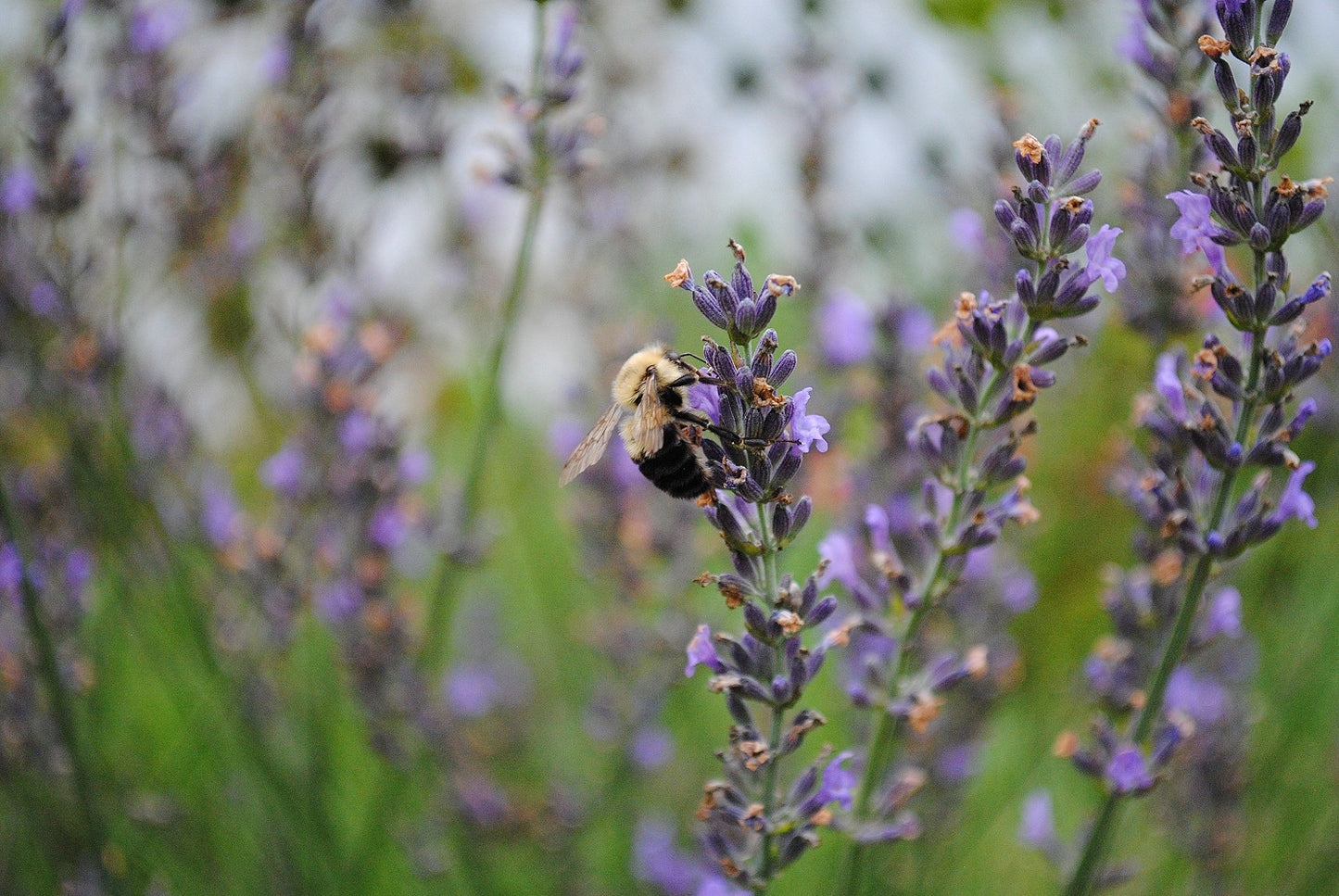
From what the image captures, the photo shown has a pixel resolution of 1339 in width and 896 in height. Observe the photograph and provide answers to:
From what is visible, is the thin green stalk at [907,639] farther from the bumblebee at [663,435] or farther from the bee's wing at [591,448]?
the bee's wing at [591,448]

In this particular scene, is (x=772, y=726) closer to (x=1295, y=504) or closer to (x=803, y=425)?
(x=803, y=425)

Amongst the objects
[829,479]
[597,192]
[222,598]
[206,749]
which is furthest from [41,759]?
[597,192]

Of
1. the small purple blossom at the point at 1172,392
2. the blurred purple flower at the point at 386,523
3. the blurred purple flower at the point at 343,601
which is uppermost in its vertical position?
the small purple blossom at the point at 1172,392

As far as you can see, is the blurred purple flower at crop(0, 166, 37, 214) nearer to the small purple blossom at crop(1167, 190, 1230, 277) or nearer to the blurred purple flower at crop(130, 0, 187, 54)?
the blurred purple flower at crop(130, 0, 187, 54)

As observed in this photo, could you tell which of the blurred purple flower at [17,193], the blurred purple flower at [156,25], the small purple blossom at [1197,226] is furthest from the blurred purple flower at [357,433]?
the small purple blossom at [1197,226]

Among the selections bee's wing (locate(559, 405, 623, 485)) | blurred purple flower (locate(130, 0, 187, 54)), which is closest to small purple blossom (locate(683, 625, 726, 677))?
bee's wing (locate(559, 405, 623, 485))

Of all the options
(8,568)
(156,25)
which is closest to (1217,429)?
(8,568)
